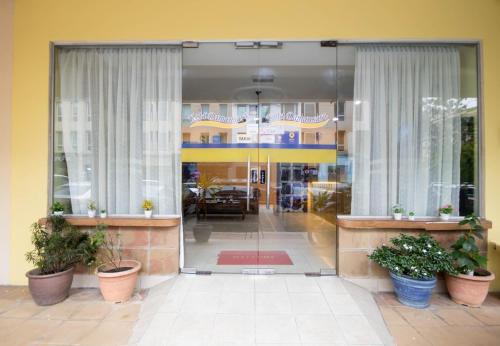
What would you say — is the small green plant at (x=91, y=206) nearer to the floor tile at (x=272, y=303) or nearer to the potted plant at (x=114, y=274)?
the potted plant at (x=114, y=274)

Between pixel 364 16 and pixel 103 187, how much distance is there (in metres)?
3.83

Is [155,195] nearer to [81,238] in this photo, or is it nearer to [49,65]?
[81,238]

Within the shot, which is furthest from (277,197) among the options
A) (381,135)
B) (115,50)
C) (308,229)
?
(115,50)

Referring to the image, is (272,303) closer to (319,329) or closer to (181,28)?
(319,329)

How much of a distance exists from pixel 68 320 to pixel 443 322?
3601 mm

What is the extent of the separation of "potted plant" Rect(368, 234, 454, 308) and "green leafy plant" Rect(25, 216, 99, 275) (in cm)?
324

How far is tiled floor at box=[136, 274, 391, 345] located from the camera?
2.20 metres

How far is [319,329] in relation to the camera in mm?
2303

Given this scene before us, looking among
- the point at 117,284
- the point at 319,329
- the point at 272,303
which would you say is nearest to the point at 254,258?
the point at 272,303

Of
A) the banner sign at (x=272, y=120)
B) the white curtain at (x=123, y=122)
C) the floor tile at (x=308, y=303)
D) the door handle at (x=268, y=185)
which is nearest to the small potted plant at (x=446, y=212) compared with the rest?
the floor tile at (x=308, y=303)

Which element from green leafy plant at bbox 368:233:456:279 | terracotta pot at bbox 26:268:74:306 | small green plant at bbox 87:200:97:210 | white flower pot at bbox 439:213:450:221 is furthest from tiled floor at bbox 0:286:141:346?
white flower pot at bbox 439:213:450:221

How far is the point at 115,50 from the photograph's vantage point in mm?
3361

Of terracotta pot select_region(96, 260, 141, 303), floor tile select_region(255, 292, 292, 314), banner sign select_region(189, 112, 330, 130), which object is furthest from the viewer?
banner sign select_region(189, 112, 330, 130)

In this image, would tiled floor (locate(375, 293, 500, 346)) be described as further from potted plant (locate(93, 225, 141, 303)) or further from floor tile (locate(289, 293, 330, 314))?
potted plant (locate(93, 225, 141, 303))
